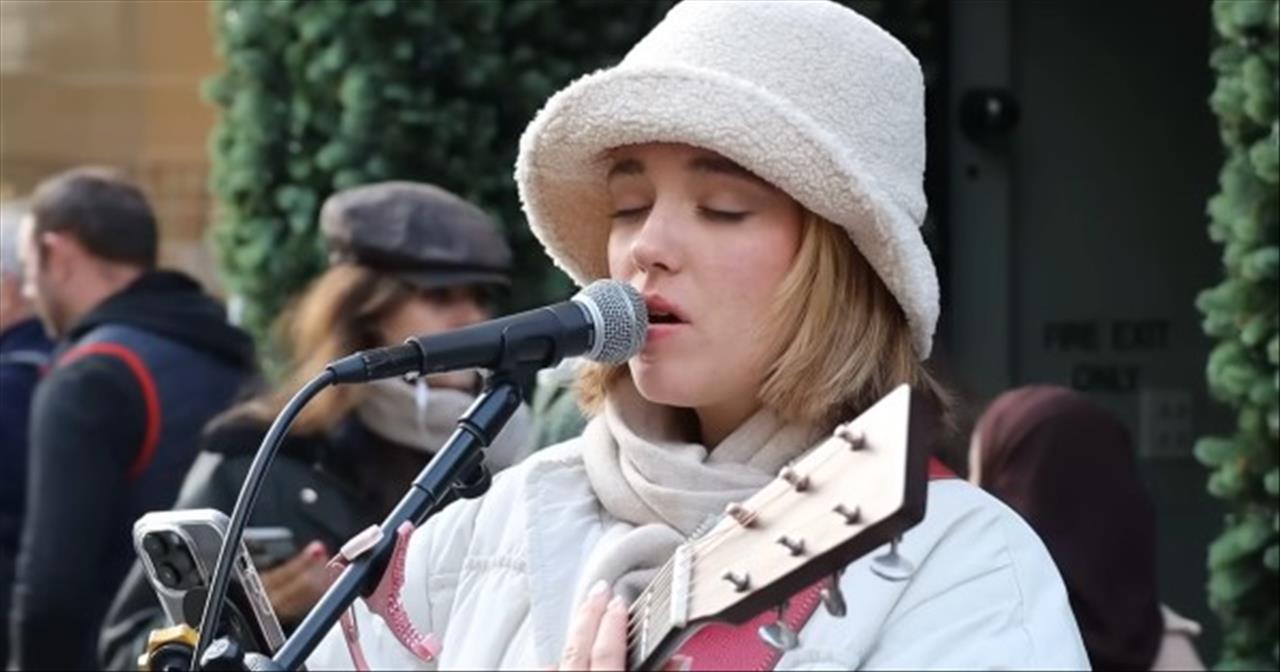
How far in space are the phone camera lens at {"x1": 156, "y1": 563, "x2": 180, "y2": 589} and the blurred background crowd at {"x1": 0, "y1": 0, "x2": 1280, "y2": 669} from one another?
2.02 meters

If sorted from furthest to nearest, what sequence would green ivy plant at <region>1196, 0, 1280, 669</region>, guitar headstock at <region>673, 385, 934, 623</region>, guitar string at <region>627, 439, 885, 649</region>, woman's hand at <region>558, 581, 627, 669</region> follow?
green ivy plant at <region>1196, 0, 1280, 669</region> < woman's hand at <region>558, 581, 627, 669</region> < guitar string at <region>627, 439, 885, 649</region> < guitar headstock at <region>673, 385, 934, 623</region>

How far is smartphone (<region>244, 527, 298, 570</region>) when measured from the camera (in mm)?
4410

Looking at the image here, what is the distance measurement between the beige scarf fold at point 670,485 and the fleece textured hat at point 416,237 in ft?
7.30

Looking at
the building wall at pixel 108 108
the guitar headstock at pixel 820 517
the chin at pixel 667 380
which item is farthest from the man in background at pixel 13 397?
the guitar headstock at pixel 820 517

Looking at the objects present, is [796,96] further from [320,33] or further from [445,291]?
[320,33]

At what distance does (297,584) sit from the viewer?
14.4 feet

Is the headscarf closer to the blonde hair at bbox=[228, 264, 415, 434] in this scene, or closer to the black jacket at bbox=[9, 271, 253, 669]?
the blonde hair at bbox=[228, 264, 415, 434]

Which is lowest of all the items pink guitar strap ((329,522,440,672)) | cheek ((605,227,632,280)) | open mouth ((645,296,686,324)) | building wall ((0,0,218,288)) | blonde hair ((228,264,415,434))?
building wall ((0,0,218,288))

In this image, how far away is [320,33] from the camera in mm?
5645

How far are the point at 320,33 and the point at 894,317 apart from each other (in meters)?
3.23

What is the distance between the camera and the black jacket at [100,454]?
203 inches

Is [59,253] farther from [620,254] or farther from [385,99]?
[620,254]

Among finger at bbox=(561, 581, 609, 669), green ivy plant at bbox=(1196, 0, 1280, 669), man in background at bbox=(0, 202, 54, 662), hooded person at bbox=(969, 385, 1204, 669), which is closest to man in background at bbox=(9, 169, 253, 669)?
man in background at bbox=(0, 202, 54, 662)

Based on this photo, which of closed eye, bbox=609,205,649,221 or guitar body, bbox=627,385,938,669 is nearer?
guitar body, bbox=627,385,938,669
